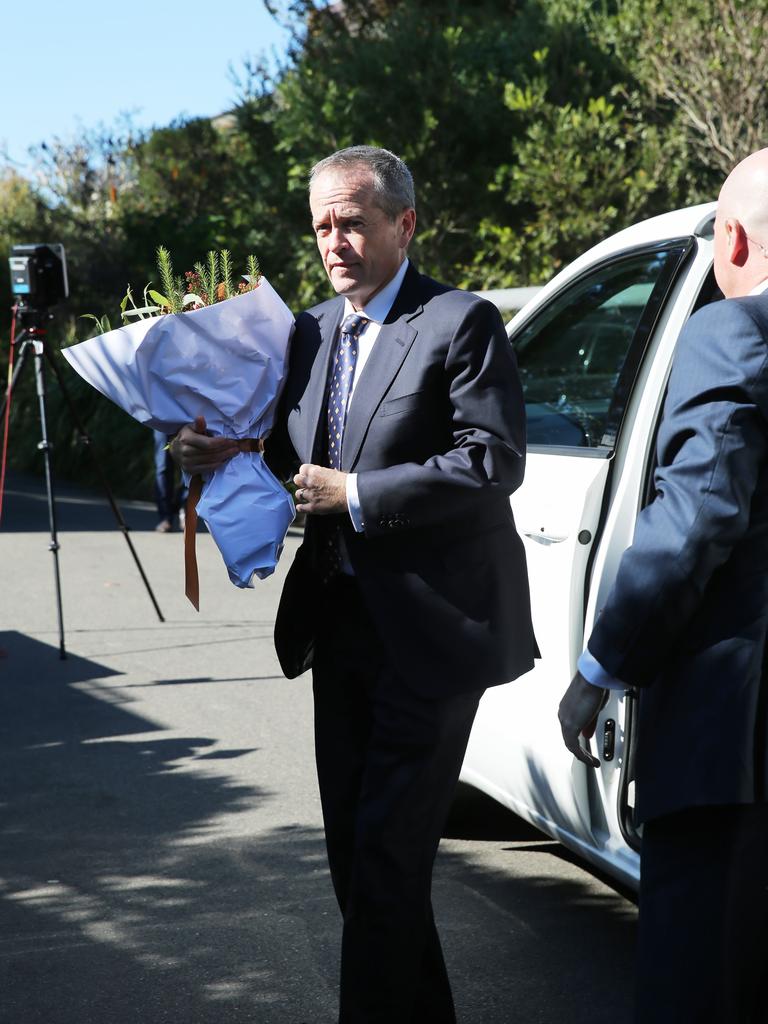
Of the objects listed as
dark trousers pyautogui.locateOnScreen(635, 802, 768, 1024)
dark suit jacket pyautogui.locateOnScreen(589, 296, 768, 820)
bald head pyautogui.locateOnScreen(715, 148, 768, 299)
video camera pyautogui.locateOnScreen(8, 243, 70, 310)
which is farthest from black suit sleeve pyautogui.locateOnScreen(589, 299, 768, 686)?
video camera pyautogui.locateOnScreen(8, 243, 70, 310)

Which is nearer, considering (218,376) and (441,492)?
(441,492)

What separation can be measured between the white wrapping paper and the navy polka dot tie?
5.7 inches

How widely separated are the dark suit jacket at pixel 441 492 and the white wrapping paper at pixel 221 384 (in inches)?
8.3

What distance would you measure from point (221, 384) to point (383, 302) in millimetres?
399

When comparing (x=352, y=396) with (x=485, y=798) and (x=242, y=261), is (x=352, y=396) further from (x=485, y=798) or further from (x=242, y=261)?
(x=242, y=261)

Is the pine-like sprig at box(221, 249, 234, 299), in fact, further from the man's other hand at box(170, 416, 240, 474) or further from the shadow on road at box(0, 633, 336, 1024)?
the shadow on road at box(0, 633, 336, 1024)

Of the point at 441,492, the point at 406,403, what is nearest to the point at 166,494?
the point at 406,403

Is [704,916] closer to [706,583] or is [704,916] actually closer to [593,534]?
[706,583]

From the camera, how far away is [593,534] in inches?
136

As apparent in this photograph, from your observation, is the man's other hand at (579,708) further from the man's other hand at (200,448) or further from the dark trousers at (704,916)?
the man's other hand at (200,448)

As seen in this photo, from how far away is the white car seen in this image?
3.38 m

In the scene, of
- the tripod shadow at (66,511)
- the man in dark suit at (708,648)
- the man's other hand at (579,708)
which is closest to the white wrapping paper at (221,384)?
the man's other hand at (579,708)

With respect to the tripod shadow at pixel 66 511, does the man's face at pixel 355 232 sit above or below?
above

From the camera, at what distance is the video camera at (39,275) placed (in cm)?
728
